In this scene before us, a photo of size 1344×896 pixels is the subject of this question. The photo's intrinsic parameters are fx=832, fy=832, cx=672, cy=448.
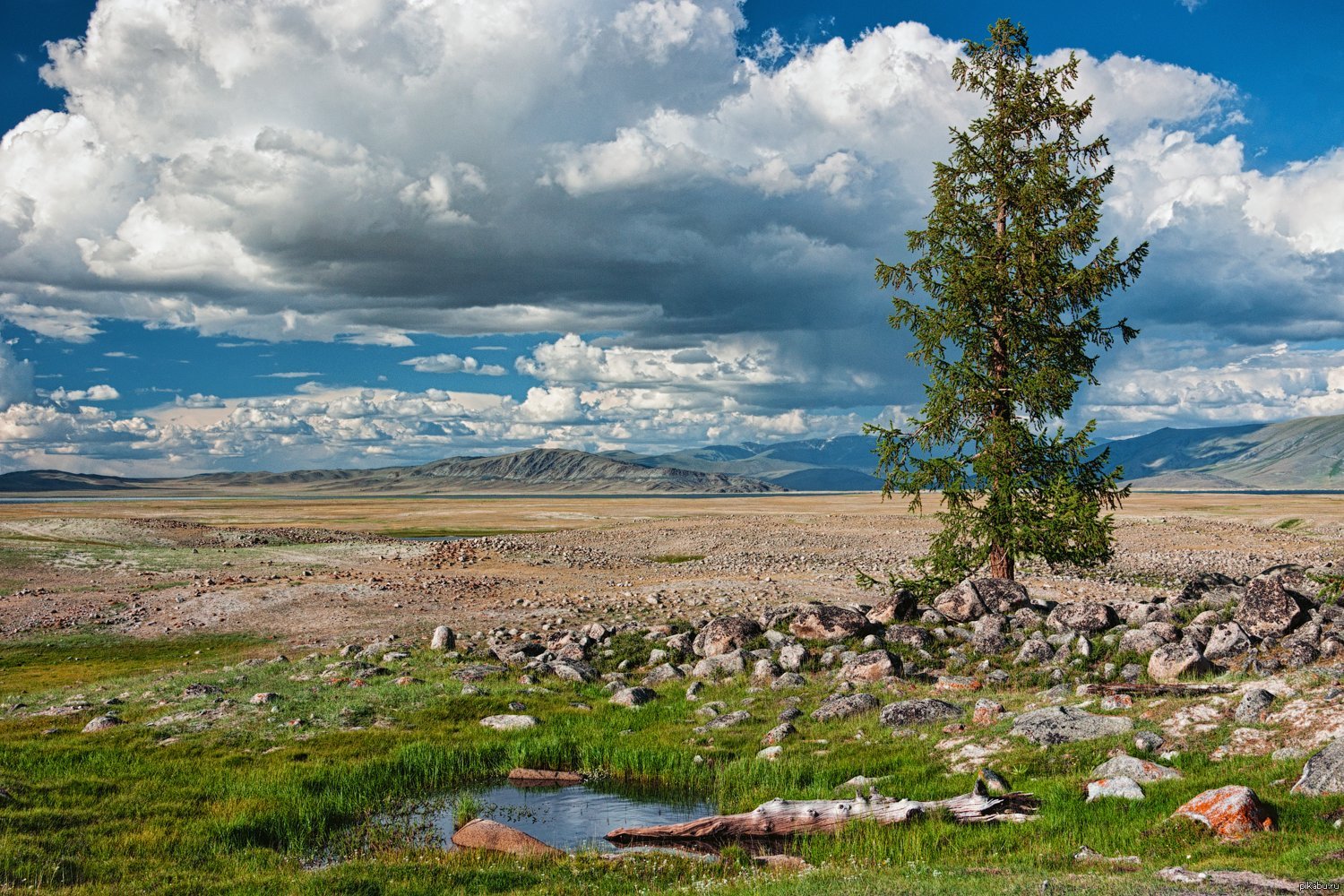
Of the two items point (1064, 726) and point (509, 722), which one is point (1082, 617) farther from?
point (509, 722)

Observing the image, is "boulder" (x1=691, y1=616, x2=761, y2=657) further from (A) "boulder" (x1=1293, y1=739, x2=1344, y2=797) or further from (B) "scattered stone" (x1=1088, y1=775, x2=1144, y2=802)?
(A) "boulder" (x1=1293, y1=739, x2=1344, y2=797)

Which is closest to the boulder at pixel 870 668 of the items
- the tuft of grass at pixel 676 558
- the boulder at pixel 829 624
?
the boulder at pixel 829 624

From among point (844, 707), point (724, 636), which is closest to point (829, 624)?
point (724, 636)

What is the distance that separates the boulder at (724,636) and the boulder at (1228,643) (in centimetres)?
1183

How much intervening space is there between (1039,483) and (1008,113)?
11.6m

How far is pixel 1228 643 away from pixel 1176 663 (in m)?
1.75

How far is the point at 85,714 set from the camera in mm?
19062

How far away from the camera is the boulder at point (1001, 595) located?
25547 mm

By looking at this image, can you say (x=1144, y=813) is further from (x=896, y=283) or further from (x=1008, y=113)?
(x=1008, y=113)

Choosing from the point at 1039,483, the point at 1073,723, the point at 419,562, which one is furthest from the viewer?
the point at 419,562

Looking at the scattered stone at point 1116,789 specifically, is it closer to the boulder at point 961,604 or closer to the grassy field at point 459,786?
the grassy field at point 459,786

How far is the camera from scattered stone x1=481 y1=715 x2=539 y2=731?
1890 centimetres

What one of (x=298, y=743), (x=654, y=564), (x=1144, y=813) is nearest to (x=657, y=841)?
(x=1144, y=813)

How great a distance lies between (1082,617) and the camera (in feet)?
75.6
